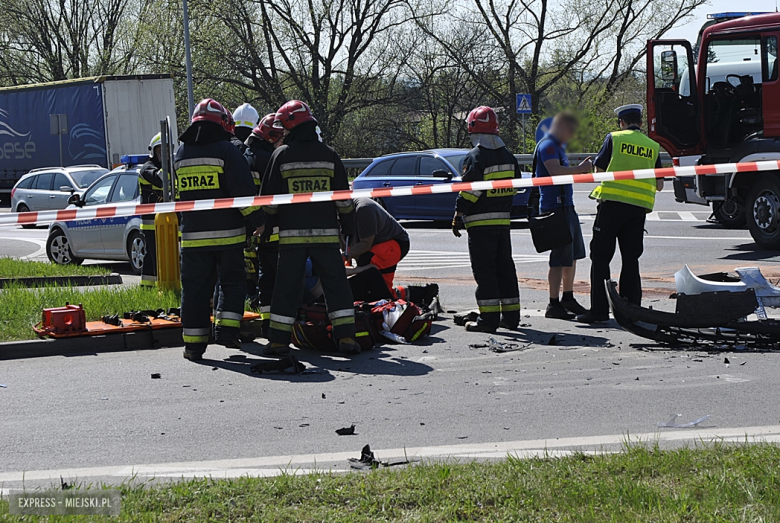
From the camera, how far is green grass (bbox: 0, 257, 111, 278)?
12.2 metres

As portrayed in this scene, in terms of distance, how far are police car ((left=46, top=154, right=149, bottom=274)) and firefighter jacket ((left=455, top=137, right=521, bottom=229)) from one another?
260 inches

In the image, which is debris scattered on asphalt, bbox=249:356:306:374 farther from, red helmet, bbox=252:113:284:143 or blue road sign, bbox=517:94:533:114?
blue road sign, bbox=517:94:533:114

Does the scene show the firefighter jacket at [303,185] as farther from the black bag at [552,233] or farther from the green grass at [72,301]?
the green grass at [72,301]

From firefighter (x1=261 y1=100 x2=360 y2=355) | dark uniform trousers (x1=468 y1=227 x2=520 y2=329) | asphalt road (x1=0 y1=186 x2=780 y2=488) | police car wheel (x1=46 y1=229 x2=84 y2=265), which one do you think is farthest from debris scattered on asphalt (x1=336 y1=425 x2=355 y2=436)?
police car wheel (x1=46 y1=229 x2=84 y2=265)

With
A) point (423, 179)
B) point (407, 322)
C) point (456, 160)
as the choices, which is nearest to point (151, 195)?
point (407, 322)

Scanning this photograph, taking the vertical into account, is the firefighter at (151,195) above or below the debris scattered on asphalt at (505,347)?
above

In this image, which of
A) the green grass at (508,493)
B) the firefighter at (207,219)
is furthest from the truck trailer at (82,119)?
the green grass at (508,493)

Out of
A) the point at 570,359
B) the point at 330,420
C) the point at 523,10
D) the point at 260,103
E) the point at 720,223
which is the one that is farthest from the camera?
the point at 260,103

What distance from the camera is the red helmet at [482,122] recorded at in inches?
316

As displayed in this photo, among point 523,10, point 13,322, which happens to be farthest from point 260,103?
point 13,322

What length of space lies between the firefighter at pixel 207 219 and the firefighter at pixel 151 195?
3.02 metres

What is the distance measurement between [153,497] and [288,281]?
11.2 feet

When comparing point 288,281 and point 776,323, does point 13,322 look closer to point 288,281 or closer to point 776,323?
point 288,281

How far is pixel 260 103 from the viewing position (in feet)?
124
